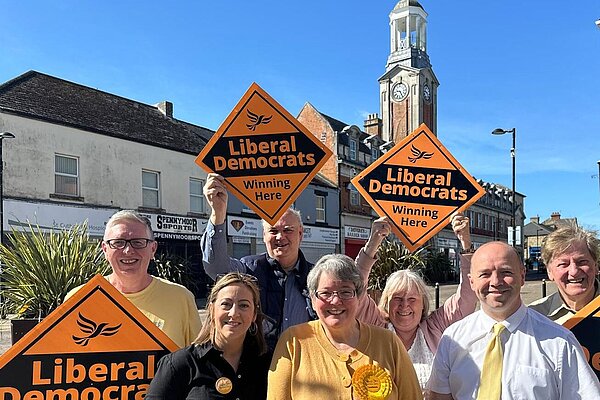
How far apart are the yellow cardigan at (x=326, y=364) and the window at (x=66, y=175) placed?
1627cm

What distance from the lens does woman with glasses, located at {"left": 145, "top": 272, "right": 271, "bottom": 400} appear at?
2506mm

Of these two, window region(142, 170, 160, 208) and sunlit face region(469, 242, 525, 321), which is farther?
window region(142, 170, 160, 208)

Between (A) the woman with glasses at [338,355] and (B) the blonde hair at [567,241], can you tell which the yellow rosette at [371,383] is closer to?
(A) the woman with glasses at [338,355]

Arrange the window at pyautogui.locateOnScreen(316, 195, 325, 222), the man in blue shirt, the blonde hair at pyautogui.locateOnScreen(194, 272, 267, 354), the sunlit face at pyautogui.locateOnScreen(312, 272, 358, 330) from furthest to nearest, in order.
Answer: the window at pyautogui.locateOnScreen(316, 195, 325, 222), the man in blue shirt, the blonde hair at pyautogui.locateOnScreen(194, 272, 267, 354), the sunlit face at pyautogui.locateOnScreen(312, 272, 358, 330)

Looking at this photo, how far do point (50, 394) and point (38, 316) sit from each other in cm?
384

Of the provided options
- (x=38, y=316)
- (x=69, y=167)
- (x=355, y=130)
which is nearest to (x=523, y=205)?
(x=355, y=130)

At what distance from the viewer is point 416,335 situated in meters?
3.28

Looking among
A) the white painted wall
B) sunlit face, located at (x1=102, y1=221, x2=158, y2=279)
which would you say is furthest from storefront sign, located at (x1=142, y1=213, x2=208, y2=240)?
sunlit face, located at (x1=102, y1=221, x2=158, y2=279)

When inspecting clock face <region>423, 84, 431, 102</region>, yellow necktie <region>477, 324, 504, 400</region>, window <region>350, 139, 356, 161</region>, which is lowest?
yellow necktie <region>477, 324, 504, 400</region>

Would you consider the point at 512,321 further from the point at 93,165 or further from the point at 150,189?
the point at 150,189

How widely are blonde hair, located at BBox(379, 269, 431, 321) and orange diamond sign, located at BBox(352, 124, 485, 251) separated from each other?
656 millimetres

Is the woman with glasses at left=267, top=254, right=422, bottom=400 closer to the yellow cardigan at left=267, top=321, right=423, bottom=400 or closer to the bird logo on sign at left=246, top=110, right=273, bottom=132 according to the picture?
the yellow cardigan at left=267, top=321, right=423, bottom=400

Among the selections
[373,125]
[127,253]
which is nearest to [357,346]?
[127,253]

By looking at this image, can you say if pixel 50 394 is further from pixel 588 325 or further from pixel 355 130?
pixel 355 130
